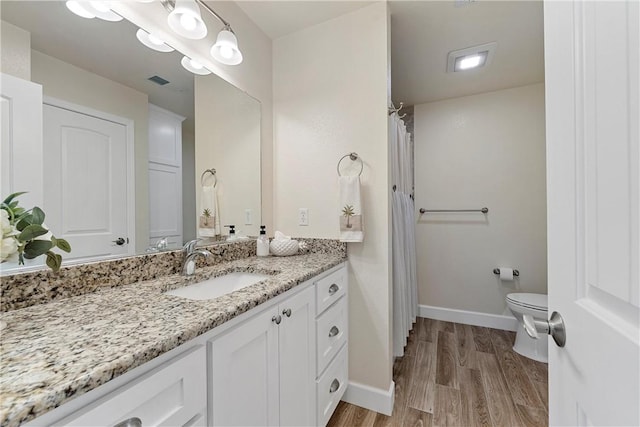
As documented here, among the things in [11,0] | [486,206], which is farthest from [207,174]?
[486,206]

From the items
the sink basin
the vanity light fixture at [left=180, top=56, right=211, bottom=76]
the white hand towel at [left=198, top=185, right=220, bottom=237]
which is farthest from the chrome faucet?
the vanity light fixture at [left=180, top=56, right=211, bottom=76]

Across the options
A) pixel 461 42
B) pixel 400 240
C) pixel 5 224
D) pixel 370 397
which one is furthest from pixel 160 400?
pixel 461 42

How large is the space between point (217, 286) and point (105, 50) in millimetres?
1046

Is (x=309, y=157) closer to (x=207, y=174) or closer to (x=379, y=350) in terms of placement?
(x=207, y=174)

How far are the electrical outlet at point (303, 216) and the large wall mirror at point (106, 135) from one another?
502 mm

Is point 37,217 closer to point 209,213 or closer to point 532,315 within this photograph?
point 209,213

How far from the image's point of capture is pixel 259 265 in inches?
53.2

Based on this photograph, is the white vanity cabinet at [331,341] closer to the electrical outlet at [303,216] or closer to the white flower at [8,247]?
the electrical outlet at [303,216]

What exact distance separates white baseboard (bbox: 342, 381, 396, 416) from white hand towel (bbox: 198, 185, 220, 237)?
49.4 inches

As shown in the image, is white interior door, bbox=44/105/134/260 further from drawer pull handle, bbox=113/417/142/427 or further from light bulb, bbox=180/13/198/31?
drawer pull handle, bbox=113/417/142/427

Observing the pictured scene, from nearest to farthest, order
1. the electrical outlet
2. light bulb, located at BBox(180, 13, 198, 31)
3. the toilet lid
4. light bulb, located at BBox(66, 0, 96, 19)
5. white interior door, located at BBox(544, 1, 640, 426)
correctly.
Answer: white interior door, located at BBox(544, 1, 640, 426)
light bulb, located at BBox(66, 0, 96, 19)
light bulb, located at BBox(180, 13, 198, 31)
the electrical outlet
the toilet lid

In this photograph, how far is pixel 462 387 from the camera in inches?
67.7

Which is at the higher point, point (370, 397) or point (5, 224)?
point (5, 224)

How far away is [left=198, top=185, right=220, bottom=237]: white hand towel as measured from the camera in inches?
55.8
